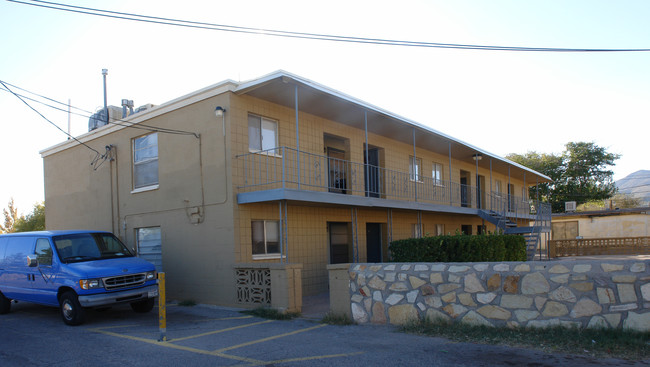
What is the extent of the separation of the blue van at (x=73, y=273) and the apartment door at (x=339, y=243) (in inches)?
230

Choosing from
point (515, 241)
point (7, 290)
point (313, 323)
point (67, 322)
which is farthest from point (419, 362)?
point (515, 241)

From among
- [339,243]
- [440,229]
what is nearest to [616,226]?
[440,229]

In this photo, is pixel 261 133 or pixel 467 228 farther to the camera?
pixel 467 228

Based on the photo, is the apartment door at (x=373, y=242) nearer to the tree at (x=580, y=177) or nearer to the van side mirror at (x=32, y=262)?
the van side mirror at (x=32, y=262)

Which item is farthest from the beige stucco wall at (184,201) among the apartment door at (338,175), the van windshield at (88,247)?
the apartment door at (338,175)

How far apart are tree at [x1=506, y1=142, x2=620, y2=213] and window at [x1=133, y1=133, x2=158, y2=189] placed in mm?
42127

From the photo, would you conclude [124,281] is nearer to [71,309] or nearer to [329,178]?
[71,309]

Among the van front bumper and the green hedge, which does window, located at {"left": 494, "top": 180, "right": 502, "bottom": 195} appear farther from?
the van front bumper

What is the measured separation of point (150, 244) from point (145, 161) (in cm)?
234

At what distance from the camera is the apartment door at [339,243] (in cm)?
1479

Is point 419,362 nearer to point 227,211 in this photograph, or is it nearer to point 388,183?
point 227,211

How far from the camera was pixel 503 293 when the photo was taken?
725cm

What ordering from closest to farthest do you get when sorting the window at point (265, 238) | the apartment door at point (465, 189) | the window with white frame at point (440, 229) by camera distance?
the window at point (265, 238)
the window with white frame at point (440, 229)
the apartment door at point (465, 189)

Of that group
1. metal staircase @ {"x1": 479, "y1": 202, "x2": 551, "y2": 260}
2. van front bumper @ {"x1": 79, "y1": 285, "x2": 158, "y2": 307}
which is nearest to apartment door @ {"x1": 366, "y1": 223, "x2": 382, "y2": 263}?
metal staircase @ {"x1": 479, "y1": 202, "x2": 551, "y2": 260}
